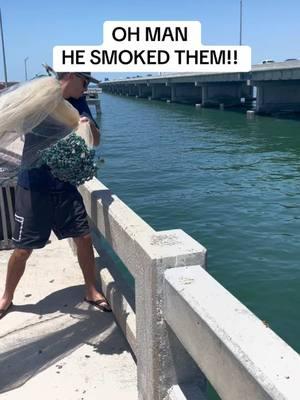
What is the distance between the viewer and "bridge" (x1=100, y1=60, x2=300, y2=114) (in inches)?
1553

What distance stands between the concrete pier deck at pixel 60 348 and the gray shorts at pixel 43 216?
2.20 feet

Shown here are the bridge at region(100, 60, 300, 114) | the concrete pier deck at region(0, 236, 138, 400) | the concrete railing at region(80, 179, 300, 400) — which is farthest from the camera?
the bridge at region(100, 60, 300, 114)

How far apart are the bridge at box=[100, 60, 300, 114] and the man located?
34.5 metres

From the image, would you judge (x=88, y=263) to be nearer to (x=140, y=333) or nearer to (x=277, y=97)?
(x=140, y=333)

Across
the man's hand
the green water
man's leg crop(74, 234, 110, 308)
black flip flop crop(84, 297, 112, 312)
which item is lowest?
the green water

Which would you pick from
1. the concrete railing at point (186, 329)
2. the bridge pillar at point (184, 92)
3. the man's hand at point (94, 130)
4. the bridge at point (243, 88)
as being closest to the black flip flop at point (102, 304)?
the concrete railing at point (186, 329)

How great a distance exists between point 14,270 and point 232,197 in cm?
1015

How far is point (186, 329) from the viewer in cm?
223

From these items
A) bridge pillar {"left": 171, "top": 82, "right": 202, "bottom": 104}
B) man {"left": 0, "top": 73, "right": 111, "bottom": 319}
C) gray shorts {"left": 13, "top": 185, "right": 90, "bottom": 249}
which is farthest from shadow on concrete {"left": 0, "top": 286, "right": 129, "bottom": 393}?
bridge pillar {"left": 171, "top": 82, "right": 202, "bottom": 104}

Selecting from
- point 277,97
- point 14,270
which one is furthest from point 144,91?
point 14,270

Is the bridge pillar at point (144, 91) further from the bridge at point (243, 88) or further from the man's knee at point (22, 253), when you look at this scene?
the man's knee at point (22, 253)

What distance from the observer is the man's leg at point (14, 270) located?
3856 mm

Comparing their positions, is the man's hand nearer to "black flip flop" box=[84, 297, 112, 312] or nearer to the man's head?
the man's head

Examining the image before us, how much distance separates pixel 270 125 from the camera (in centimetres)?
3506
